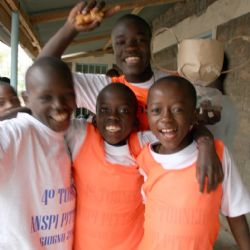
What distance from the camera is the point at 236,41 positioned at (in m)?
3.54

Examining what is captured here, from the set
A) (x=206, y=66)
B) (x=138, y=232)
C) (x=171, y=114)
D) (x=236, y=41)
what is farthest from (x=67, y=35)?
(x=236, y=41)

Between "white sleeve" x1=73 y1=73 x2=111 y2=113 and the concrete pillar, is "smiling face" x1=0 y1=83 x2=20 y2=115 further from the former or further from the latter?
the concrete pillar

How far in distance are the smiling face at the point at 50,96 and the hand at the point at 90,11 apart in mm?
259

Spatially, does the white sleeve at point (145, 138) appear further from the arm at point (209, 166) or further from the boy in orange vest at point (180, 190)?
the arm at point (209, 166)

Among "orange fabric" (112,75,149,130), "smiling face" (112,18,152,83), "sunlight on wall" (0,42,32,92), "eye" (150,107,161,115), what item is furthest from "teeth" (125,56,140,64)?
"sunlight on wall" (0,42,32,92)

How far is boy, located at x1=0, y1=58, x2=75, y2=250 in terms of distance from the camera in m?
1.15

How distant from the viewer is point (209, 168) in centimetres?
120

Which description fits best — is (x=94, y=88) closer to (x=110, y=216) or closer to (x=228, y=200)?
(x=110, y=216)

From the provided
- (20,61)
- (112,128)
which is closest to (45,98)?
(112,128)

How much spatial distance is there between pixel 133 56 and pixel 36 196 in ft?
2.71

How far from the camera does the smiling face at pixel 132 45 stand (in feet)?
5.53

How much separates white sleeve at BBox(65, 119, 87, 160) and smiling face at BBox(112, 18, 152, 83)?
1.38 ft

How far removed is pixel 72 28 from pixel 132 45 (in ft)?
1.11

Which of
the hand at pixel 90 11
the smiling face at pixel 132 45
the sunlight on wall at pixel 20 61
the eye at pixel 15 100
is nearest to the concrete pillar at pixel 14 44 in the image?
the sunlight on wall at pixel 20 61
